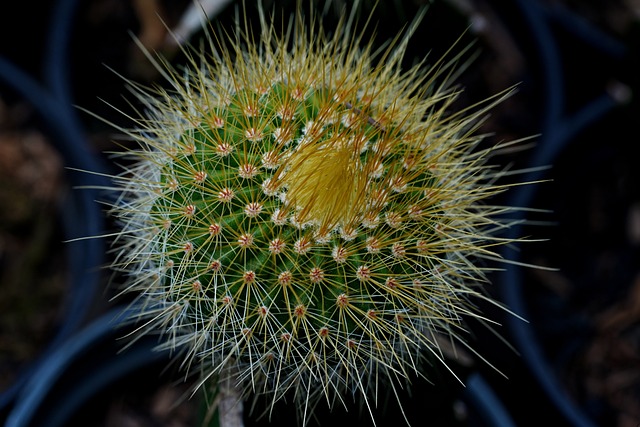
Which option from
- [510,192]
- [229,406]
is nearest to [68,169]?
[229,406]

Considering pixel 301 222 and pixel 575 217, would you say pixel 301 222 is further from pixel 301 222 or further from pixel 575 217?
pixel 575 217

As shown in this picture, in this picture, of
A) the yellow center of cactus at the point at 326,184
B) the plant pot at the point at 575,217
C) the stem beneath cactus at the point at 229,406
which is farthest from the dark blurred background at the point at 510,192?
the yellow center of cactus at the point at 326,184

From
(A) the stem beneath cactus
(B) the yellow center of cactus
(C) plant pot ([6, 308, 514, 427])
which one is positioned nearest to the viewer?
(B) the yellow center of cactus

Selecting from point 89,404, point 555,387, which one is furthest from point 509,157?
point 89,404

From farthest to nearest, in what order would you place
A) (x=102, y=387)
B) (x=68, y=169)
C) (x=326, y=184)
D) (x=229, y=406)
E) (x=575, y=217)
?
(x=575, y=217) → (x=68, y=169) → (x=102, y=387) → (x=229, y=406) → (x=326, y=184)

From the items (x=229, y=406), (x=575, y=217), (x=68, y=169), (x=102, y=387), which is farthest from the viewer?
(x=575, y=217)

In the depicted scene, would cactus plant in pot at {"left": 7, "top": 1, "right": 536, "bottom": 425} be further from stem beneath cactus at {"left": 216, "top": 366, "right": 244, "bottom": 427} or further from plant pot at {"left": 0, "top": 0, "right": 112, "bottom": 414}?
plant pot at {"left": 0, "top": 0, "right": 112, "bottom": 414}

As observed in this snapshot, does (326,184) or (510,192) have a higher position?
(326,184)

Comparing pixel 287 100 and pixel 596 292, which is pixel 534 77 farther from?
pixel 287 100

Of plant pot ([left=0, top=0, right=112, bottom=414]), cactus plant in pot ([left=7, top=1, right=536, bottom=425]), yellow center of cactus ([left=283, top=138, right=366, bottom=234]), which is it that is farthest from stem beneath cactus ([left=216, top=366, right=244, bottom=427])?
plant pot ([left=0, top=0, right=112, bottom=414])

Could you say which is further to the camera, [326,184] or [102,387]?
[102,387]

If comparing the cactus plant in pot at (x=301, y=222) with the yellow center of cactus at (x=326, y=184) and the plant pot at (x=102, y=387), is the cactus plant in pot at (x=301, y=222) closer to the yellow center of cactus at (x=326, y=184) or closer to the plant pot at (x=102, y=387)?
the yellow center of cactus at (x=326, y=184)
